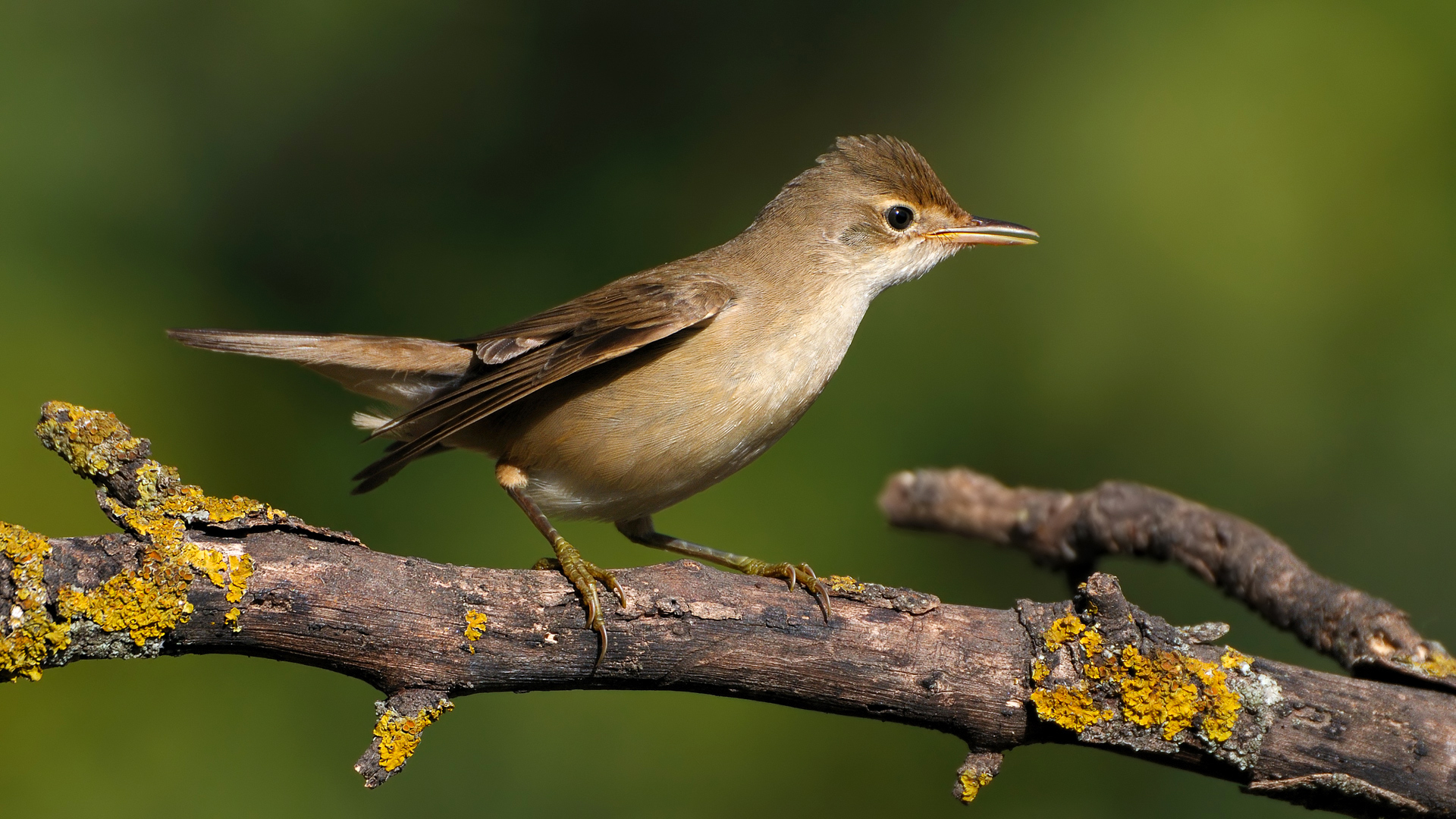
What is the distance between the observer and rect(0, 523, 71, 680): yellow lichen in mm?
1904

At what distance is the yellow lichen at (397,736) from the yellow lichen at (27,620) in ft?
1.93

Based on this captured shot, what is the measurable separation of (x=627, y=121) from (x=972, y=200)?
1.62 m

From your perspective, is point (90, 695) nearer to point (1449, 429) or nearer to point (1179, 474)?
point (1179, 474)

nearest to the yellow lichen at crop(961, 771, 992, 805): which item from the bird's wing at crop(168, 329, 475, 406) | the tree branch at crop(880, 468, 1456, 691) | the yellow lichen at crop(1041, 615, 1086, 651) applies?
the yellow lichen at crop(1041, 615, 1086, 651)

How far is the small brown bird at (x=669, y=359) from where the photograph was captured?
118 inches

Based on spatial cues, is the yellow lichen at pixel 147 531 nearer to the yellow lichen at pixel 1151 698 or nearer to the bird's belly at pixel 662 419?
the bird's belly at pixel 662 419

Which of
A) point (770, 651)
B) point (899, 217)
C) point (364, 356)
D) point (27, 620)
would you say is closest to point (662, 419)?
point (770, 651)

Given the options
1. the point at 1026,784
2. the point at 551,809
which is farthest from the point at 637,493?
the point at 1026,784

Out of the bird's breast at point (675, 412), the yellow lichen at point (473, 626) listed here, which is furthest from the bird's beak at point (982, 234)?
the yellow lichen at point (473, 626)

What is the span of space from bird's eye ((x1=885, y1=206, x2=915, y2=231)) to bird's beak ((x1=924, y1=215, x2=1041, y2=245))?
0.08m

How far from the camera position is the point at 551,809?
12.3 ft

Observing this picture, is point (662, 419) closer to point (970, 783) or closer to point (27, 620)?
point (970, 783)

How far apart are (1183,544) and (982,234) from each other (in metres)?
1.15

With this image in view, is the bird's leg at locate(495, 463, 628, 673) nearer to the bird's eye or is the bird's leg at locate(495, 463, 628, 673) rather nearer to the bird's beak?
the bird's eye
